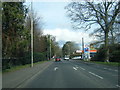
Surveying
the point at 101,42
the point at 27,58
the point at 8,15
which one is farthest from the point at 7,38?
the point at 101,42

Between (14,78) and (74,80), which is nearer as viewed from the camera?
(74,80)

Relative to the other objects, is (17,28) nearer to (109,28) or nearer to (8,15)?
(8,15)

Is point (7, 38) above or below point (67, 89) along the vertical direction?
above

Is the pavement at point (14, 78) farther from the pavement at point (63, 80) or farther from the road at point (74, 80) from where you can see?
the road at point (74, 80)

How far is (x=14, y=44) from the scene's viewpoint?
19.5 meters

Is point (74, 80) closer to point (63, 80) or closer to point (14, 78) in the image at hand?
point (63, 80)

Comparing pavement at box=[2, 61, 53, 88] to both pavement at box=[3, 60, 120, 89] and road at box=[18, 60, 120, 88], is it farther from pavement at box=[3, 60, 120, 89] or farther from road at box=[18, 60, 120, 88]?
road at box=[18, 60, 120, 88]

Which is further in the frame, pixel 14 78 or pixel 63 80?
pixel 14 78

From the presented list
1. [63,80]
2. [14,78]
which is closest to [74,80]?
[63,80]

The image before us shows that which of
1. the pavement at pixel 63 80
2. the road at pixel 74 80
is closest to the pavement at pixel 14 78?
the pavement at pixel 63 80

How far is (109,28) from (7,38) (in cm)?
2717

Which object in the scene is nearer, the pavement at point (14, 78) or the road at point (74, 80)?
the pavement at point (14, 78)

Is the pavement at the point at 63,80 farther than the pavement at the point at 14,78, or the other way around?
the pavement at the point at 63,80

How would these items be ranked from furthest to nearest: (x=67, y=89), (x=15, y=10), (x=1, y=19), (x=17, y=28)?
(x=17, y=28) < (x=15, y=10) < (x=1, y=19) < (x=67, y=89)
